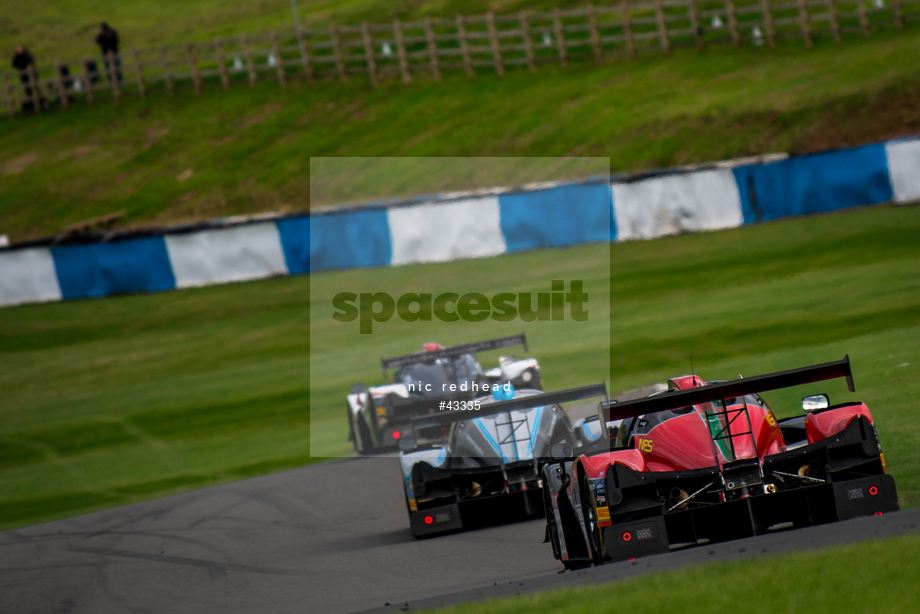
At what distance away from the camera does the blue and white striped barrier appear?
807 inches

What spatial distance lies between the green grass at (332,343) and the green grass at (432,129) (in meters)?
5.75

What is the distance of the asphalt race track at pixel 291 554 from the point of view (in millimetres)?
6480

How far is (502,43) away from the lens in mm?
38031

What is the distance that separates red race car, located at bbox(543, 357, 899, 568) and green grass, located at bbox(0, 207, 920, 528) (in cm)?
528

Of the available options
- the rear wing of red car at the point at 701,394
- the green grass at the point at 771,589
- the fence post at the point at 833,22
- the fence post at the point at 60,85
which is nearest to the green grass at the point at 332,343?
the rear wing of red car at the point at 701,394

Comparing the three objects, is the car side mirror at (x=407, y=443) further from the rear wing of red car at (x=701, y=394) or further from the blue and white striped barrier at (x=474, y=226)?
the blue and white striped barrier at (x=474, y=226)

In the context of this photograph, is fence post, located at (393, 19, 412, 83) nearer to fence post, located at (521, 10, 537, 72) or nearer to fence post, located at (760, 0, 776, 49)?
fence post, located at (521, 10, 537, 72)

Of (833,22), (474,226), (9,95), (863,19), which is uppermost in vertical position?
(9,95)

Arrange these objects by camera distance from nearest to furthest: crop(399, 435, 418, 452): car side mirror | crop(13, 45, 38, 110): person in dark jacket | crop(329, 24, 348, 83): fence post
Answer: crop(399, 435, 418, 452): car side mirror → crop(329, 24, 348, 83): fence post → crop(13, 45, 38, 110): person in dark jacket

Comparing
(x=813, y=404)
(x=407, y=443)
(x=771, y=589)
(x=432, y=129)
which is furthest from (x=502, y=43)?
(x=771, y=589)

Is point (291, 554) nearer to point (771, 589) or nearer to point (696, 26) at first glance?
point (771, 589)

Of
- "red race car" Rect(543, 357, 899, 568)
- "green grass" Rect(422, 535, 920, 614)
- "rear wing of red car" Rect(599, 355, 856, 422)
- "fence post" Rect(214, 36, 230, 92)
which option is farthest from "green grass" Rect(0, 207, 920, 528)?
"fence post" Rect(214, 36, 230, 92)

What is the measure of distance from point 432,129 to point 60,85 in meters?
13.9

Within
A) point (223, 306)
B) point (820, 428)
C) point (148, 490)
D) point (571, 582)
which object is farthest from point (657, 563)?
point (223, 306)
